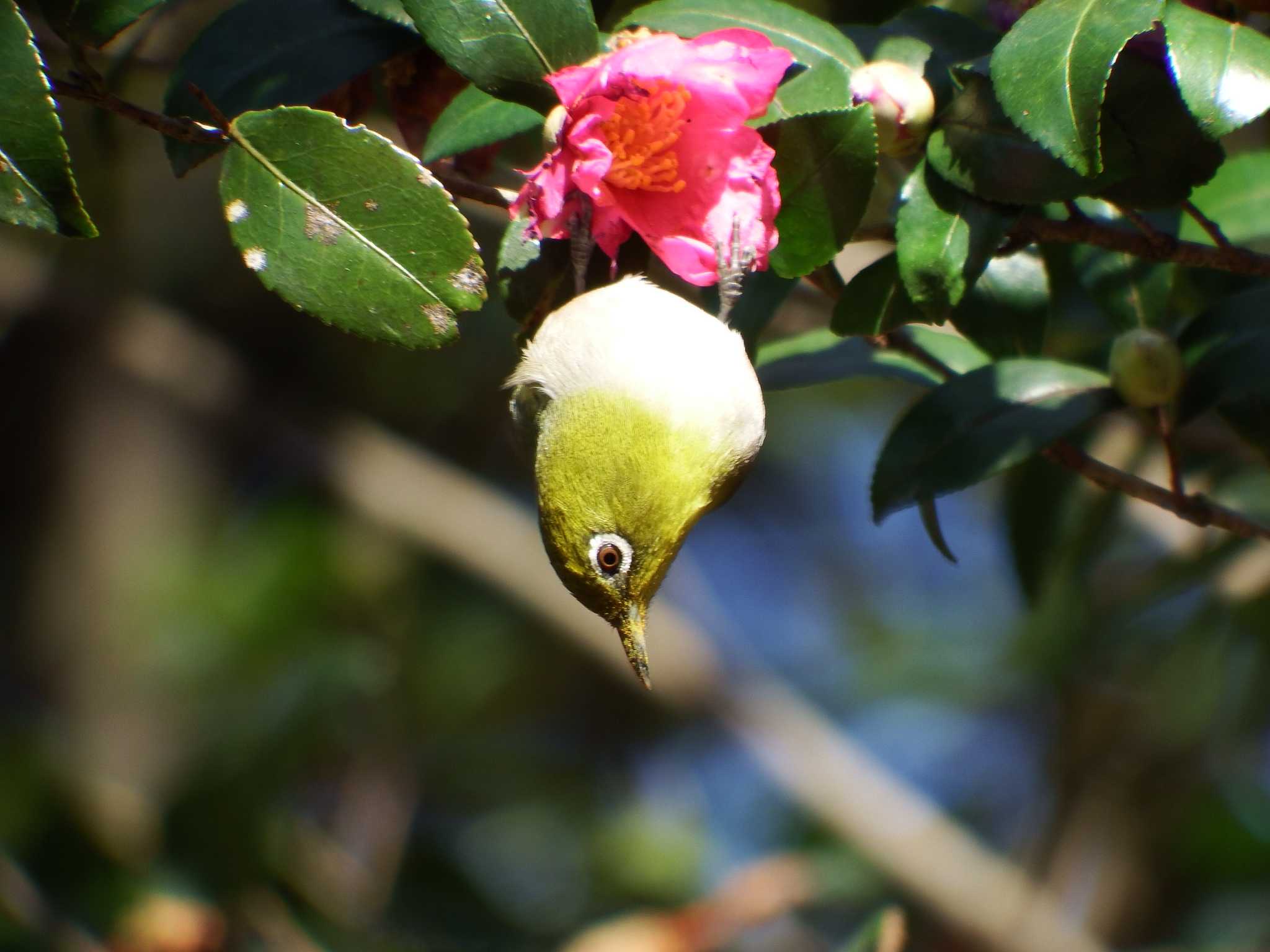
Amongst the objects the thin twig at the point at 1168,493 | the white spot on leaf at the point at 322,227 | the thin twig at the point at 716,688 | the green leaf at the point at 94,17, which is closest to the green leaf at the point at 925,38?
the thin twig at the point at 1168,493

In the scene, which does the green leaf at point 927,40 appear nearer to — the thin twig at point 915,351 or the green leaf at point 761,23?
the green leaf at point 761,23

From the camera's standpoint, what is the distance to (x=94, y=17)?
1360 mm

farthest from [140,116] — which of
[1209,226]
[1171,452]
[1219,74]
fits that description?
[1171,452]

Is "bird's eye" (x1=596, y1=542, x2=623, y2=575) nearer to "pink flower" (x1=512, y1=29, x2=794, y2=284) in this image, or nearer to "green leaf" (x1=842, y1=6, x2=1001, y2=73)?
"pink flower" (x1=512, y1=29, x2=794, y2=284)

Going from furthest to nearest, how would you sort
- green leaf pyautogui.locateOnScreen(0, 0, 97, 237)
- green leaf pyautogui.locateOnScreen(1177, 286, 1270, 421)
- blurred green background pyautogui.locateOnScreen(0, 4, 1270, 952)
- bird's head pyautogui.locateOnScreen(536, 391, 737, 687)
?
1. blurred green background pyautogui.locateOnScreen(0, 4, 1270, 952)
2. bird's head pyautogui.locateOnScreen(536, 391, 737, 687)
3. green leaf pyautogui.locateOnScreen(1177, 286, 1270, 421)
4. green leaf pyautogui.locateOnScreen(0, 0, 97, 237)

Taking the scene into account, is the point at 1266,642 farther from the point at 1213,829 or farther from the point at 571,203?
the point at 571,203

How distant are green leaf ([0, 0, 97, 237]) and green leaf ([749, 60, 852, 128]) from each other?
675 mm

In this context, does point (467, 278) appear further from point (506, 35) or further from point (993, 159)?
point (993, 159)

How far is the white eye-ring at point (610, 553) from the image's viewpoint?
168 centimetres

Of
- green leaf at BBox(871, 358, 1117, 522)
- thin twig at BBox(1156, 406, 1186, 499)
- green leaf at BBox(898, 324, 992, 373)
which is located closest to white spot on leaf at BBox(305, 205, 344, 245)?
green leaf at BBox(871, 358, 1117, 522)

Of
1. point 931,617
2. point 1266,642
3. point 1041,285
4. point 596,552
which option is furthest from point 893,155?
point 931,617

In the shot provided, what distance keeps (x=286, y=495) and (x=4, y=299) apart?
44.2 inches

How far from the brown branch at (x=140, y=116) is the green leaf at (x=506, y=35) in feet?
0.80

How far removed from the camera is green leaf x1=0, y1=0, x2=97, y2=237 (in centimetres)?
115
